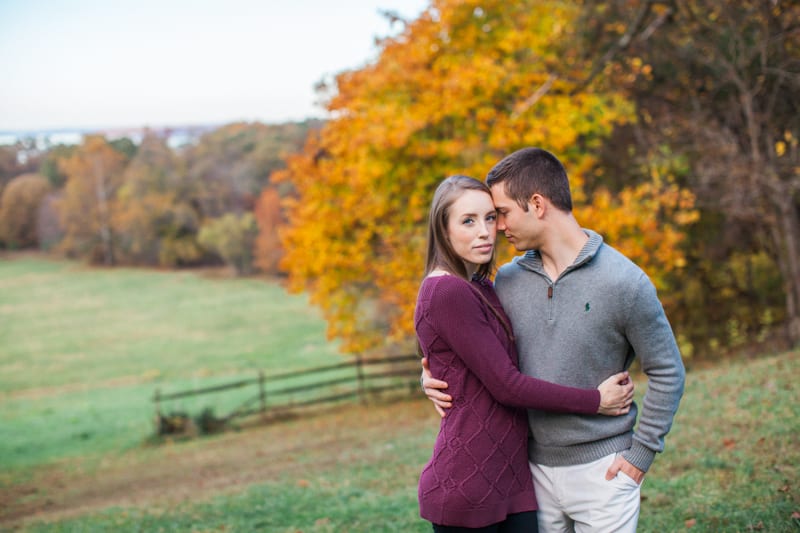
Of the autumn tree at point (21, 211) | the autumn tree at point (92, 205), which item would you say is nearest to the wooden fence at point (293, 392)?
the autumn tree at point (92, 205)

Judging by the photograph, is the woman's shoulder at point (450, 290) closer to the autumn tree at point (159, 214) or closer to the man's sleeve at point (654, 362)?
the man's sleeve at point (654, 362)

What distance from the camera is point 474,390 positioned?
2.59 m

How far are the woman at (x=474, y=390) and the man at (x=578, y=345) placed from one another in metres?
0.07

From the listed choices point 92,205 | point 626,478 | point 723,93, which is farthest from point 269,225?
point 626,478

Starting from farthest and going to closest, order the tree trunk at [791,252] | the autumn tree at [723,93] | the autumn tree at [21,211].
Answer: the autumn tree at [21,211]
the tree trunk at [791,252]
the autumn tree at [723,93]

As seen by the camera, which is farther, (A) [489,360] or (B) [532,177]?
(B) [532,177]

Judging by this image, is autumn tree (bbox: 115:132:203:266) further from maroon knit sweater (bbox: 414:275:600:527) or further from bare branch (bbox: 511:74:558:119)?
maroon knit sweater (bbox: 414:275:600:527)

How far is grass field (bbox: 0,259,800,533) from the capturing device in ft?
17.8

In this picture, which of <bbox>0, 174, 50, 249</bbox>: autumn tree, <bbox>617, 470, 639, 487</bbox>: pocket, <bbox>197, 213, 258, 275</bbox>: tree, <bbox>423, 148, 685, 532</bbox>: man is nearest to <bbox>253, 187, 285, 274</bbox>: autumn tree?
<bbox>197, 213, 258, 275</bbox>: tree

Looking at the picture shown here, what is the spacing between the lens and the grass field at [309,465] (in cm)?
542

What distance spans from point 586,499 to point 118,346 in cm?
4000

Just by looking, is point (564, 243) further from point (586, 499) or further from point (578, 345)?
point (586, 499)

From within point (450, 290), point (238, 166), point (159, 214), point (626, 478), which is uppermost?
point (238, 166)

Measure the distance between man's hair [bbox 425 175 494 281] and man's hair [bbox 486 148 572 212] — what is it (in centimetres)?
11
